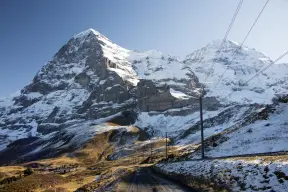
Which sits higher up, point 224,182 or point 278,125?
point 278,125

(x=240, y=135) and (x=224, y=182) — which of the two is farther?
(x=240, y=135)

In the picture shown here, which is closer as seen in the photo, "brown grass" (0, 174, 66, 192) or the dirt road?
the dirt road

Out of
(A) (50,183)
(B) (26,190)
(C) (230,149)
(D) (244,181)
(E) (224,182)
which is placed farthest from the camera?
(C) (230,149)

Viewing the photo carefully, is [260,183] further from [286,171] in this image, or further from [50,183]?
[50,183]

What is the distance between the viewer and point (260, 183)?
2167 centimetres

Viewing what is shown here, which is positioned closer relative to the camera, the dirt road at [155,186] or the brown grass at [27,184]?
the dirt road at [155,186]

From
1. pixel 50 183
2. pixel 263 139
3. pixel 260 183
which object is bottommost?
pixel 50 183

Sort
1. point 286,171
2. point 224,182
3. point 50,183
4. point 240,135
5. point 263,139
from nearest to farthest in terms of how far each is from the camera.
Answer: point 286,171 → point 224,182 → point 50,183 → point 263,139 → point 240,135

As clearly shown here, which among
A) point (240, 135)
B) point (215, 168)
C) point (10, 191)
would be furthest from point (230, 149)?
point (10, 191)

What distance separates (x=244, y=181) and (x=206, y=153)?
4012cm

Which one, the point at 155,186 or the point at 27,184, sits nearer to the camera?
the point at 155,186

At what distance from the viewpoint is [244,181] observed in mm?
23625

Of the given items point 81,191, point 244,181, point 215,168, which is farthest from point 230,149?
point 244,181

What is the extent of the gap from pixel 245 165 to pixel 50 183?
3167cm
